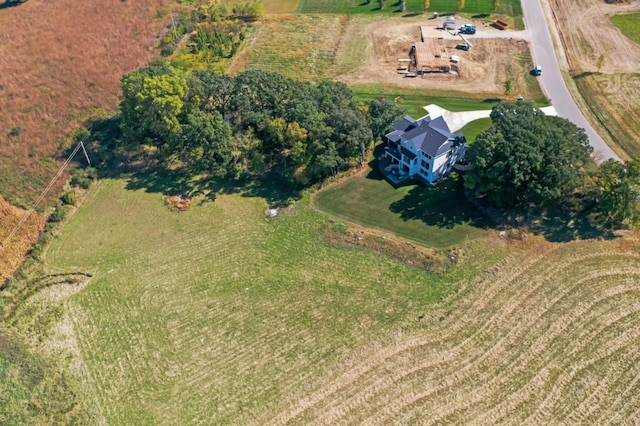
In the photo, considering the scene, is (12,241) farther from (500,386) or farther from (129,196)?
(500,386)

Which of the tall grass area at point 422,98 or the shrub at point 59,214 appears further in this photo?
the tall grass area at point 422,98

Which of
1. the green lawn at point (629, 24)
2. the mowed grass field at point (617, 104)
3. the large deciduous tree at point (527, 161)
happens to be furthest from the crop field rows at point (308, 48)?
the green lawn at point (629, 24)

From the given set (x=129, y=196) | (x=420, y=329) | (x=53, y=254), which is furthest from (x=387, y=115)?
(x=53, y=254)

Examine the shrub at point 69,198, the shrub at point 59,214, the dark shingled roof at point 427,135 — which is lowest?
the shrub at point 59,214

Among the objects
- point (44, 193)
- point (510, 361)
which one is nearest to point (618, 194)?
point (510, 361)

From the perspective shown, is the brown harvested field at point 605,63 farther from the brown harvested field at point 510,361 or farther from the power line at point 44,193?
the power line at point 44,193

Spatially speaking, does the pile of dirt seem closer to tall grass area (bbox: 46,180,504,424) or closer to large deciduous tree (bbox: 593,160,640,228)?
tall grass area (bbox: 46,180,504,424)

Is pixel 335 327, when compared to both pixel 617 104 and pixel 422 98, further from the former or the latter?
pixel 617 104
